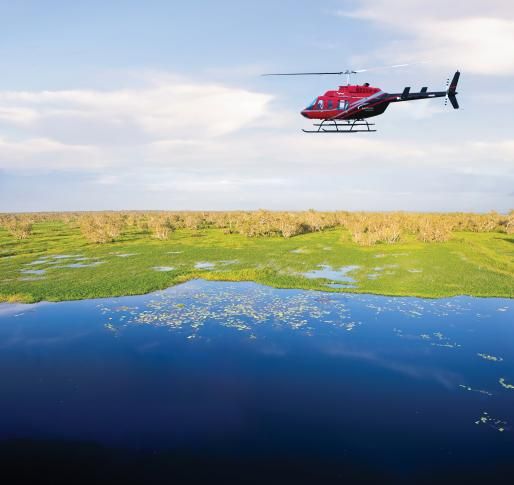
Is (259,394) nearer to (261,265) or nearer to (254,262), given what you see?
(261,265)

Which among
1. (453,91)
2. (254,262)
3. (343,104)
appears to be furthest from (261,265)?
(453,91)

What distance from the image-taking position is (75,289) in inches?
907

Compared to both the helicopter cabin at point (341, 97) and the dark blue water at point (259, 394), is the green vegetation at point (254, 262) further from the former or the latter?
the helicopter cabin at point (341, 97)

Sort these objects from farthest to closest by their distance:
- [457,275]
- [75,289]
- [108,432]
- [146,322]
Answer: [457,275] → [75,289] → [146,322] → [108,432]

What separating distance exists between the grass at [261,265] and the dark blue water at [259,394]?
338 cm

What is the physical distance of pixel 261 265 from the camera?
Result: 30.4 meters

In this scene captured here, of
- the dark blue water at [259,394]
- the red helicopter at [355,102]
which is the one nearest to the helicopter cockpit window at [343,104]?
the red helicopter at [355,102]

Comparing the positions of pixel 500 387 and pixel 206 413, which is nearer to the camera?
pixel 206 413

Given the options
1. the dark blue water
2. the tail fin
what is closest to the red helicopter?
the tail fin

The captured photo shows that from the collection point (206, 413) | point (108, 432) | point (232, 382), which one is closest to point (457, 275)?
point (232, 382)

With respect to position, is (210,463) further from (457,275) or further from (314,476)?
(457,275)

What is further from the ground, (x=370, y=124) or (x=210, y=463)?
(x=370, y=124)

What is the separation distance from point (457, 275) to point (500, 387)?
14.9 meters

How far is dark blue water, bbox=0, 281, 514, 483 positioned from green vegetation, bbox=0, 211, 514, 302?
11.8ft
